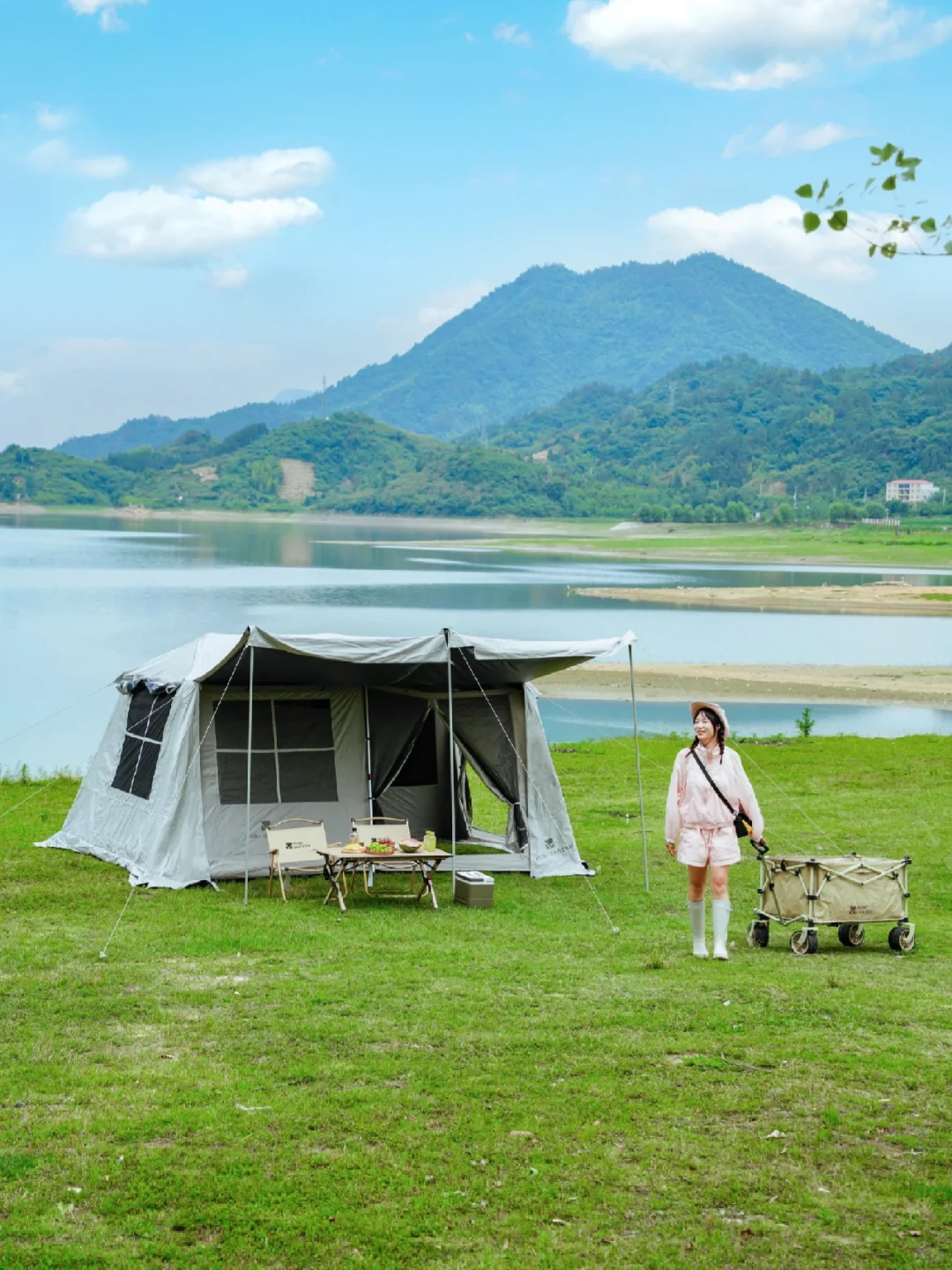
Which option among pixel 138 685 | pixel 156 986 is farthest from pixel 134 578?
pixel 156 986

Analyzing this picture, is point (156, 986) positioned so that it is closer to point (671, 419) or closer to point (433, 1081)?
point (433, 1081)

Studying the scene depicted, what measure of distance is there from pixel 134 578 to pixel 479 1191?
71.4 metres

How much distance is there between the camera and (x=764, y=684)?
107ft

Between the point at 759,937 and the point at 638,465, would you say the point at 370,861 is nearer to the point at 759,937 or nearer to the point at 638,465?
the point at 759,937

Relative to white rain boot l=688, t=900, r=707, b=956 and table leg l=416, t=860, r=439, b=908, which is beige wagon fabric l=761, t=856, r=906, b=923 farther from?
table leg l=416, t=860, r=439, b=908

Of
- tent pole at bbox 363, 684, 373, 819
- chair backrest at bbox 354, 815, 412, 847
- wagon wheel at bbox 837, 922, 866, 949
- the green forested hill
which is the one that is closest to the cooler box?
chair backrest at bbox 354, 815, 412, 847

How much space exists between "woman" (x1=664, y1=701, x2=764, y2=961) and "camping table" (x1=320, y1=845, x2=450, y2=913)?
2.42m

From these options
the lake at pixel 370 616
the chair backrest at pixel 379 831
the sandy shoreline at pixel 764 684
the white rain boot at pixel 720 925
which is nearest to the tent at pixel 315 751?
the chair backrest at pixel 379 831

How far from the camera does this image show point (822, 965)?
7.86 m

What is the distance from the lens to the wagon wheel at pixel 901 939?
838cm

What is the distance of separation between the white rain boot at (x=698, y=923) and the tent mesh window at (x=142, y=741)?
17.0 ft

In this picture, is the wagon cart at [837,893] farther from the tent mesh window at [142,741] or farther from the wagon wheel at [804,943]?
the tent mesh window at [142,741]

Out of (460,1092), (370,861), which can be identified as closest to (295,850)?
(370,861)

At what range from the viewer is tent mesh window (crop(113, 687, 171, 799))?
1149 centimetres
